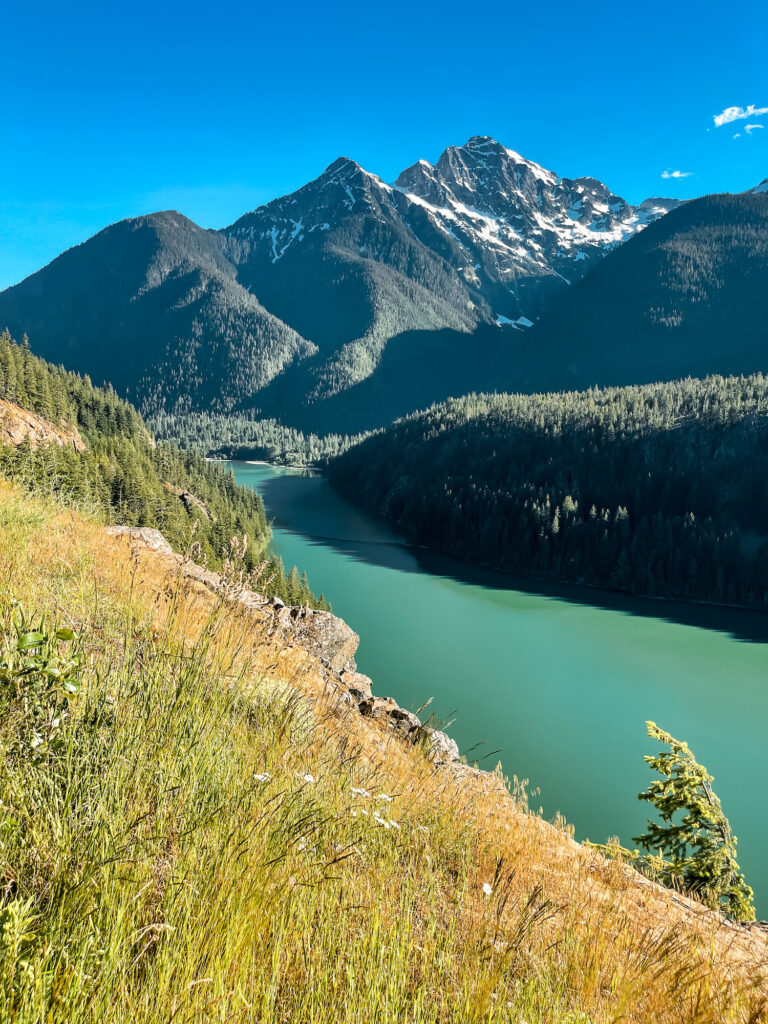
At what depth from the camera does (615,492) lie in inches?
2923

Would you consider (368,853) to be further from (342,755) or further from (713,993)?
(713,993)

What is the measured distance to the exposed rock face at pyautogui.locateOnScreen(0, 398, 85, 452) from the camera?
1700 inches

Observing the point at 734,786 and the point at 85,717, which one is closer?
the point at 85,717

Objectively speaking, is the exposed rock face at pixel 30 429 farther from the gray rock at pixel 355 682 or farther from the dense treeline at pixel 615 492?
the dense treeline at pixel 615 492

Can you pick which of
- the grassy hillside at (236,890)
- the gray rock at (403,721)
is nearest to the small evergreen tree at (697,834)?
the gray rock at (403,721)

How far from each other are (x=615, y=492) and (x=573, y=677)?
45693 mm

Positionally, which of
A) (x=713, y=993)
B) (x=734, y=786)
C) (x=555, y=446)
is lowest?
(x=734, y=786)

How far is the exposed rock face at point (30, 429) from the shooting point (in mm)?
43172

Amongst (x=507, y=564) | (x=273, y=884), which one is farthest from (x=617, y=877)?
(x=507, y=564)

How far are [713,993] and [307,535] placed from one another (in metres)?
80.8

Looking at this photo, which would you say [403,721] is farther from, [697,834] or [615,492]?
[615,492]

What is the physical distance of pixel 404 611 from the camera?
4762 cm

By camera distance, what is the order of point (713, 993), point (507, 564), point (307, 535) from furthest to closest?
point (307, 535) → point (507, 564) → point (713, 993)

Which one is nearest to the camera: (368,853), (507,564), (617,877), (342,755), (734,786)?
(368,853)
